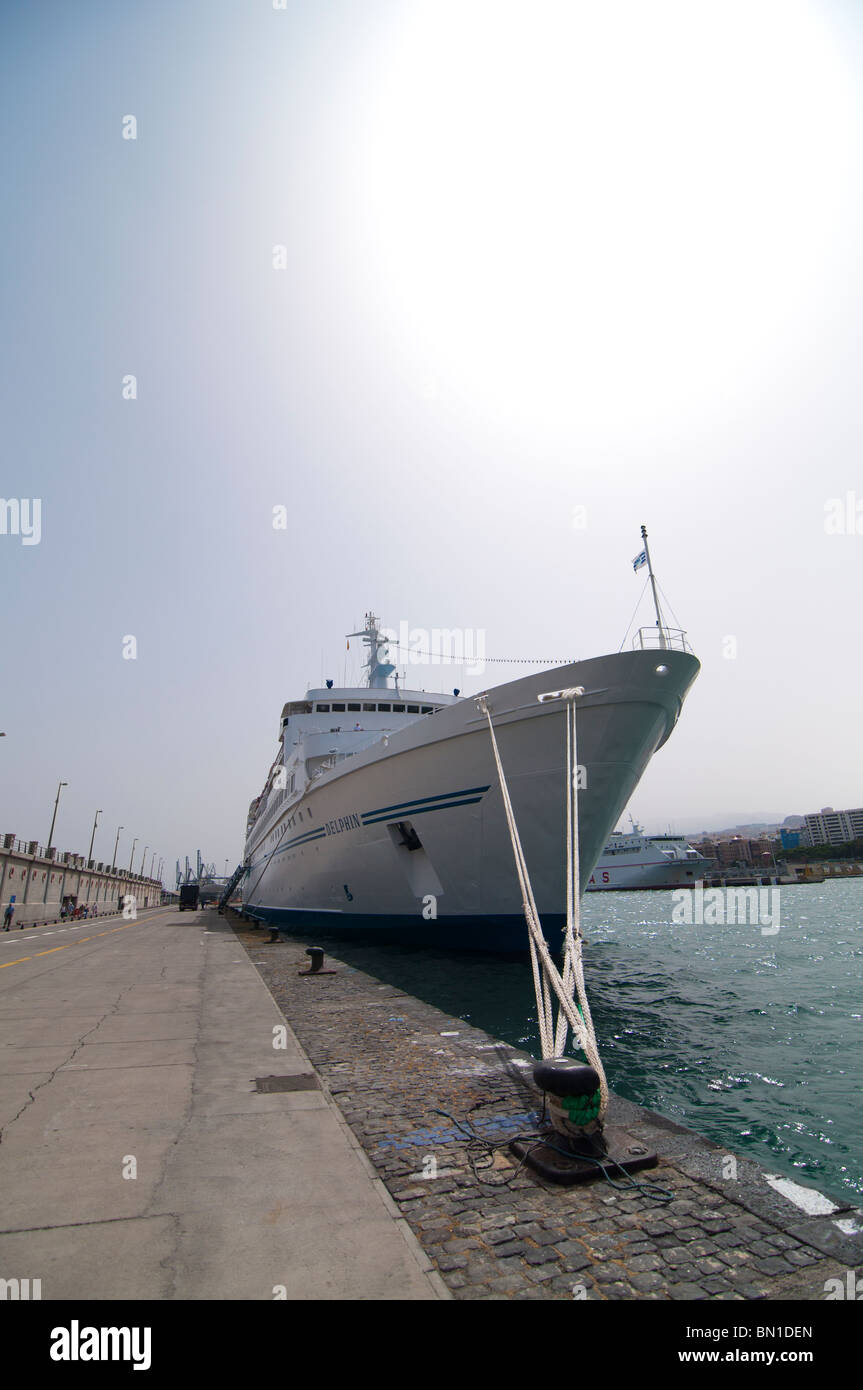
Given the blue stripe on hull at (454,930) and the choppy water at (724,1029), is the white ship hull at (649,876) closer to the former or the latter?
the choppy water at (724,1029)

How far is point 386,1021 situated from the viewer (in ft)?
25.5

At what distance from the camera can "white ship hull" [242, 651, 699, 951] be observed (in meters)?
12.5

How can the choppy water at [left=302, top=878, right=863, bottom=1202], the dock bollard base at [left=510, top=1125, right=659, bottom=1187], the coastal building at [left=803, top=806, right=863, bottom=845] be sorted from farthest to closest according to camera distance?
1. the coastal building at [left=803, top=806, right=863, bottom=845]
2. the choppy water at [left=302, top=878, right=863, bottom=1202]
3. the dock bollard base at [left=510, top=1125, right=659, bottom=1187]

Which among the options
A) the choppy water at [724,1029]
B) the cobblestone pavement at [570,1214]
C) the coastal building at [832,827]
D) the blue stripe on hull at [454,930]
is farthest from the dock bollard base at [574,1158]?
the coastal building at [832,827]

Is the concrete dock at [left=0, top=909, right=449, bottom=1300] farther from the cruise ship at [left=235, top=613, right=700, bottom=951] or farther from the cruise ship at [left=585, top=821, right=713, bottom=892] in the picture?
the cruise ship at [left=585, top=821, right=713, bottom=892]

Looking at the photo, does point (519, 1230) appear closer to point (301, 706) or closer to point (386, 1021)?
point (386, 1021)

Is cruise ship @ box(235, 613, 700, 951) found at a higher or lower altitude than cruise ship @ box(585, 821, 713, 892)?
higher

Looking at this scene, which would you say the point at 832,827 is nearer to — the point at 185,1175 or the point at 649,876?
the point at 649,876

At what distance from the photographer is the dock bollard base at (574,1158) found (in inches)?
142

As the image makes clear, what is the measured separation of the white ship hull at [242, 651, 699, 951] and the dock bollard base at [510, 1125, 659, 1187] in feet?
28.7

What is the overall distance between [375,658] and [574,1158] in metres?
25.0

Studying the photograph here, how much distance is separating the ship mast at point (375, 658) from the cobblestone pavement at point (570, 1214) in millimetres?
21845

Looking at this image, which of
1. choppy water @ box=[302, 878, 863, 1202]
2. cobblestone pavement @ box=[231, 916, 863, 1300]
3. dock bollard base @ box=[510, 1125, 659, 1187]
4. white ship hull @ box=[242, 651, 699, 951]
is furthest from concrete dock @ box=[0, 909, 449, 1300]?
white ship hull @ box=[242, 651, 699, 951]

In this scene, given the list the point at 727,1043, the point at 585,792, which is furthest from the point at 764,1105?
the point at 585,792
